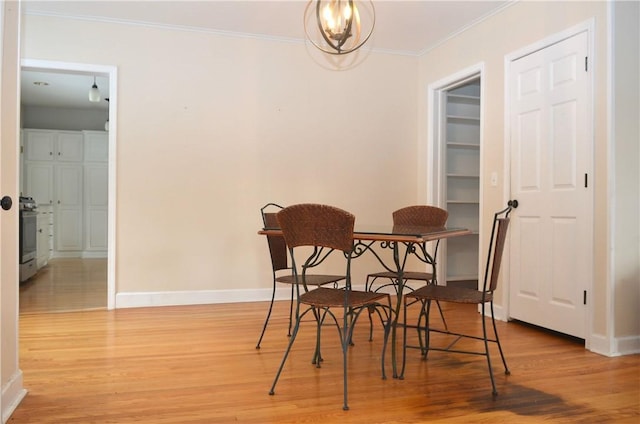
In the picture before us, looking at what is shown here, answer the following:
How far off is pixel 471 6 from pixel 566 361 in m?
2.82

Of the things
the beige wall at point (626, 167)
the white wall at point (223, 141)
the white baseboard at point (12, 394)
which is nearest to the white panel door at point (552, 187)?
the beige wall at point (626, 167)

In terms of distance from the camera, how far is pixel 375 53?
503cm

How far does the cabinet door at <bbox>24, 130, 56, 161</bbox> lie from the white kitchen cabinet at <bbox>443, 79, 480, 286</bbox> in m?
6.94

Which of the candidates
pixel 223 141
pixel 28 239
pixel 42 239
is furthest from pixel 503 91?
pixel 42 239

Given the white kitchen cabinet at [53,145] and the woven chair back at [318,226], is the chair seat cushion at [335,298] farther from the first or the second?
the white kitchen cabinet at [53,145]

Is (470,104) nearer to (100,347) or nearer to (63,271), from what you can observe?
(100,347)

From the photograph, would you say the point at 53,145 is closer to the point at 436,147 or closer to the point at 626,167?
the point at 436,147

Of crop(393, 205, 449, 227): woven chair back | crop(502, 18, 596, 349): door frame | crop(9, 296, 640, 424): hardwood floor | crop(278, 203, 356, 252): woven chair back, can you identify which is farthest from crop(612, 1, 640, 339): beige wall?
crop(278, 203, 356, 252): woven chair back

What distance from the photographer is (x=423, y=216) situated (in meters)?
3.29

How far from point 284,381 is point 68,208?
25.0 feet

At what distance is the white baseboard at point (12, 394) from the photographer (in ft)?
6.54

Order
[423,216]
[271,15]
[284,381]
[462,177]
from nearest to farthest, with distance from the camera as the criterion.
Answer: [284,381]
[423,216]
[271,15]
[462,177]

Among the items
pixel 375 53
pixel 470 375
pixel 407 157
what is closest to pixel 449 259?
pixel 407 157

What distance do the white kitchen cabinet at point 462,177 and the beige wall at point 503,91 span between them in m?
0.52
